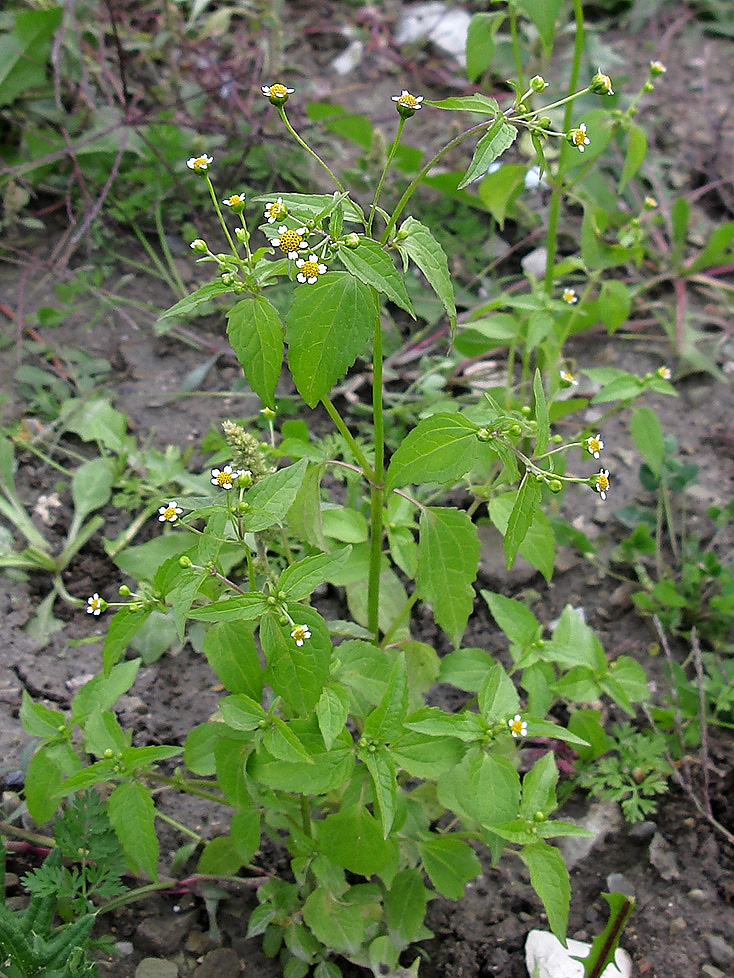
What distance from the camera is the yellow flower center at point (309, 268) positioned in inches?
52.6

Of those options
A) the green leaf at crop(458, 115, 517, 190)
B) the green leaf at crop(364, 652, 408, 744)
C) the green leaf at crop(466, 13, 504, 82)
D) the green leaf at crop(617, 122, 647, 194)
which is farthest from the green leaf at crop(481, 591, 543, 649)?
the green leaf at crop(466, 13, 504, 82)

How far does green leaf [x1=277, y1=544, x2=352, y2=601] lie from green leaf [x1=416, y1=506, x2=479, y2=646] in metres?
0.29

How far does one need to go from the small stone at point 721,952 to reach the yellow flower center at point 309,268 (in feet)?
5.79

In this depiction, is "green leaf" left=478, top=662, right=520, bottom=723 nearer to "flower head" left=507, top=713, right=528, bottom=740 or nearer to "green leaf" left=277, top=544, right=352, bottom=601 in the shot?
"flower head" left=507, top=713, right=528, bottom=740

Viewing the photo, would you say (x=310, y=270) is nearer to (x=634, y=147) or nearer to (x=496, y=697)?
(x=496, y=697)

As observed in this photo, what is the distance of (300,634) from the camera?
1414 millimetres

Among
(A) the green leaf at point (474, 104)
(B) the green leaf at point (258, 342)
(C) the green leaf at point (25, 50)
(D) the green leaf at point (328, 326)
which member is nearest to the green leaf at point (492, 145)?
(A) the green leaf at point (474, 104)

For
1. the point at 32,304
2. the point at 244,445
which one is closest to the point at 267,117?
the point at 32,304

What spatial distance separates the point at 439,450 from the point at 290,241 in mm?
448

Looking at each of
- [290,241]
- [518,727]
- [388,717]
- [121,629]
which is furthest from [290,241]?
[518,727]

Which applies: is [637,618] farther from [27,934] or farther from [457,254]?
[27,934]

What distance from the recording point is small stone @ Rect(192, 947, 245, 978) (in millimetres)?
1844

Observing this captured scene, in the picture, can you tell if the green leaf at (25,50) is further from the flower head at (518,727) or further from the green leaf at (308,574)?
the flower head at (518,727)

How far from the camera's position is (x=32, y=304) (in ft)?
10.2
